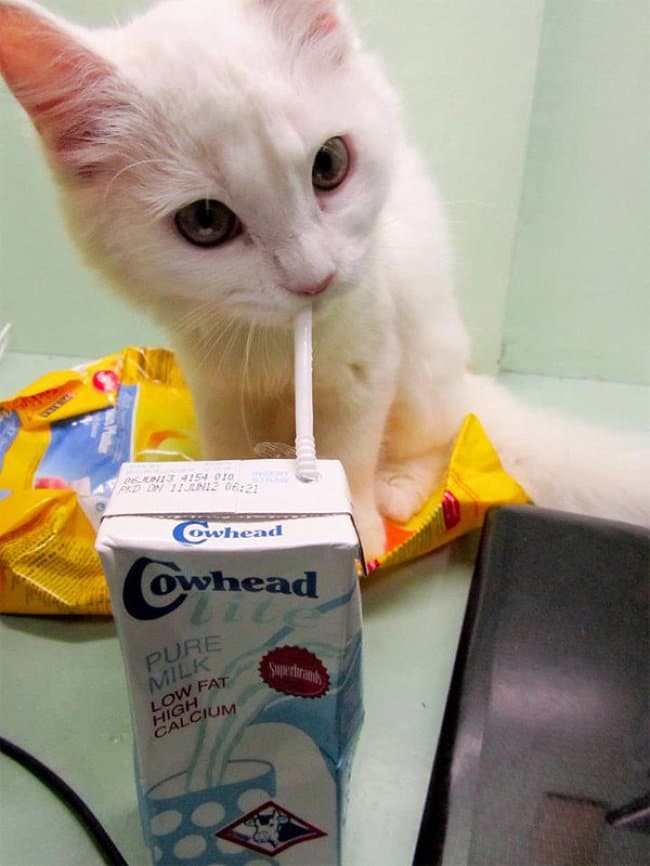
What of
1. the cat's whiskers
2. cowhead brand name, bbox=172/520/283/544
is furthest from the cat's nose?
cowhead brand name, bbox=172/520/283/544

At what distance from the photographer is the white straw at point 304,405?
0.45 m

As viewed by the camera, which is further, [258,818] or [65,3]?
[65,3]

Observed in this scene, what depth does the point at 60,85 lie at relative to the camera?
22.8 inches

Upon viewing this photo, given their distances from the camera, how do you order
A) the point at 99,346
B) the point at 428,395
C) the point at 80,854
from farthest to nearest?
the point at 99,346 → the point at 428,395 → the point at 80,854

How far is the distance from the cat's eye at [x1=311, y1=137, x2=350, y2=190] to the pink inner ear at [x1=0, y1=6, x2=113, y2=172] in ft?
0.62

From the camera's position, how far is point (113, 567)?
0.41 meters

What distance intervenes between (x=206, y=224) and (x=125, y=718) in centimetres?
54

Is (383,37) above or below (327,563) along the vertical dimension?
above

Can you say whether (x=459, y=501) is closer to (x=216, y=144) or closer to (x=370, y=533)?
(x=370, y=533)

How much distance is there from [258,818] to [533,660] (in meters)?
0.35

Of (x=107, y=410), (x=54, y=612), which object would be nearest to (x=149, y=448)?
(x=107, y=410)

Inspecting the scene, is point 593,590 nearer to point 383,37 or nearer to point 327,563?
point 327,563

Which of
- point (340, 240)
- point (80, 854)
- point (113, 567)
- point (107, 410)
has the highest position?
point (340, 240)

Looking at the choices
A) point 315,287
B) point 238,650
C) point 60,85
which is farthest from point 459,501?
point 60,85
